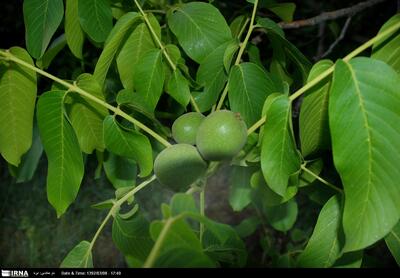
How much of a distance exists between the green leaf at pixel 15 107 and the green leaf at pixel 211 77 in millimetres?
508

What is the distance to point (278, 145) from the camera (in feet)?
3.10

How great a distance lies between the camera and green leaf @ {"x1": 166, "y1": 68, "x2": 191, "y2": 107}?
3.97 ft

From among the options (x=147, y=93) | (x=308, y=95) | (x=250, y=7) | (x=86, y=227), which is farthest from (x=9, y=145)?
(x=86, y=227)

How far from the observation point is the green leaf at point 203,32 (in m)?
1.27

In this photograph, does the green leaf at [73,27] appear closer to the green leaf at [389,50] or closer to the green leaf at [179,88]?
the green leaf at [179,88]

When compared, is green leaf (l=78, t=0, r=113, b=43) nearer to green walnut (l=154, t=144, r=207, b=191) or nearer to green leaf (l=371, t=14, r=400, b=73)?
green walnut (l=154, t=144, r=207, b=191)

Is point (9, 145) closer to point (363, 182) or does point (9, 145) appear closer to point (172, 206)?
point (172, 206)

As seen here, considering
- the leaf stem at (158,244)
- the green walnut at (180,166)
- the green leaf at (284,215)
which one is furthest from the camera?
the green leaf at (284,215)

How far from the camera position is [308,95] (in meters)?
1.06

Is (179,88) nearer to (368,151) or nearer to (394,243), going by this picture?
(368,151)

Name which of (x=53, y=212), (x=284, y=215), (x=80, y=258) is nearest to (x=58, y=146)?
(x=80, y=258)

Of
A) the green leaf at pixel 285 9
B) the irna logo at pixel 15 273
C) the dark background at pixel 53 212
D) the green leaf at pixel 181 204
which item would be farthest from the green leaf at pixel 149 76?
the dark background at pixel 53 212

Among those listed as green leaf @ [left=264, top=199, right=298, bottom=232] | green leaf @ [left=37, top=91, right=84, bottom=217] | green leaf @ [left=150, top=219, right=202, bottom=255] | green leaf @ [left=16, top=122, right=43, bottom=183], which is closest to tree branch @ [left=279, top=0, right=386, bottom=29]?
green leaf @ [left=264, top=199, right=298, bottom=232]

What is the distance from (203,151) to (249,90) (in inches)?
9.9
